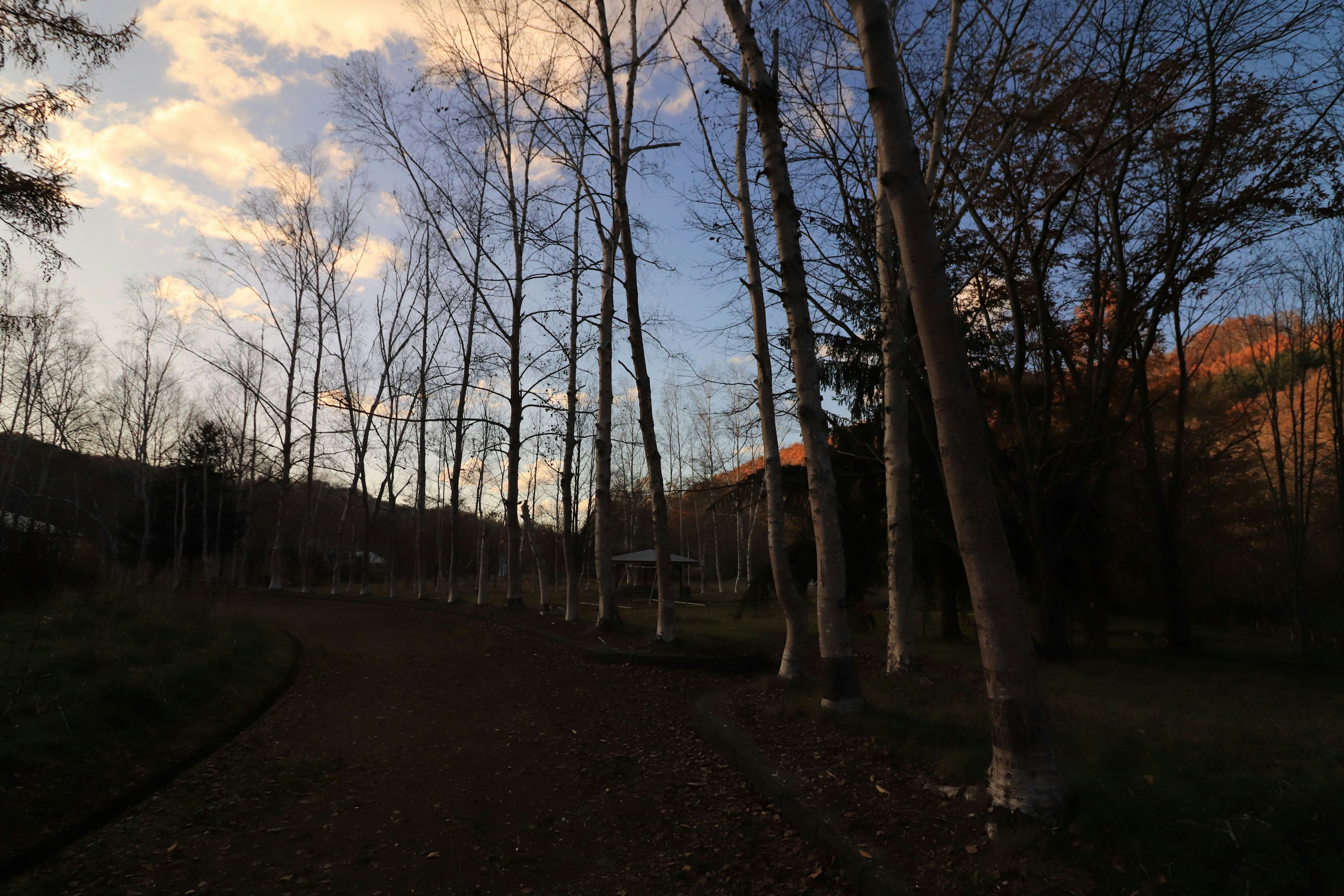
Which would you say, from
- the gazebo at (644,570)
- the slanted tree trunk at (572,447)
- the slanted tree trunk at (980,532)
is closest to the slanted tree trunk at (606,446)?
the slanted tree trunk at (572,447)

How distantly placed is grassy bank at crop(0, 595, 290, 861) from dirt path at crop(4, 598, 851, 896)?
1.11 feet

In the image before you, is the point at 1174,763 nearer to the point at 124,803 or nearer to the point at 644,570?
the point at 124,803

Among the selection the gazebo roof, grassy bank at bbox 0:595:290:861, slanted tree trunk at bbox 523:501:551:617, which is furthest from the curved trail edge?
the gazebo roof

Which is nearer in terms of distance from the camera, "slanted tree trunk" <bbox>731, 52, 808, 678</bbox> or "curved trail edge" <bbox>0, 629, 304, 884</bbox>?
"curved trail edge" <bbox>0, 629, 304, 884</bbox>

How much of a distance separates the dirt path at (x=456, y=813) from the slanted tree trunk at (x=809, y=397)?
4.66 feet

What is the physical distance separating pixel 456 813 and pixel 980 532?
3.85m

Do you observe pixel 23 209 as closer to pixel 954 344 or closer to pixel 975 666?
pixel 954 344

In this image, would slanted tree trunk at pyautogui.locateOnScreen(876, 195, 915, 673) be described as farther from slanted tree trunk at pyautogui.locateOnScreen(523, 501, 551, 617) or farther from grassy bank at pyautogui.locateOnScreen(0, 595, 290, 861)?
slanted tree trunk at pyautogui.locateOnScreen(523, 501, 551, 617)

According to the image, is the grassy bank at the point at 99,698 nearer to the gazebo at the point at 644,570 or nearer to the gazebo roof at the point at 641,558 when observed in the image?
the gazebo at the point at 644,570

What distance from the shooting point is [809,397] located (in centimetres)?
707

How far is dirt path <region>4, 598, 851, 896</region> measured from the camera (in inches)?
147

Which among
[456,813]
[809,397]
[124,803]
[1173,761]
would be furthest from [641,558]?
[1173,761]

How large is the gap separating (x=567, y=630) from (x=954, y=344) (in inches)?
474

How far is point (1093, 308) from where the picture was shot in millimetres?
10391
